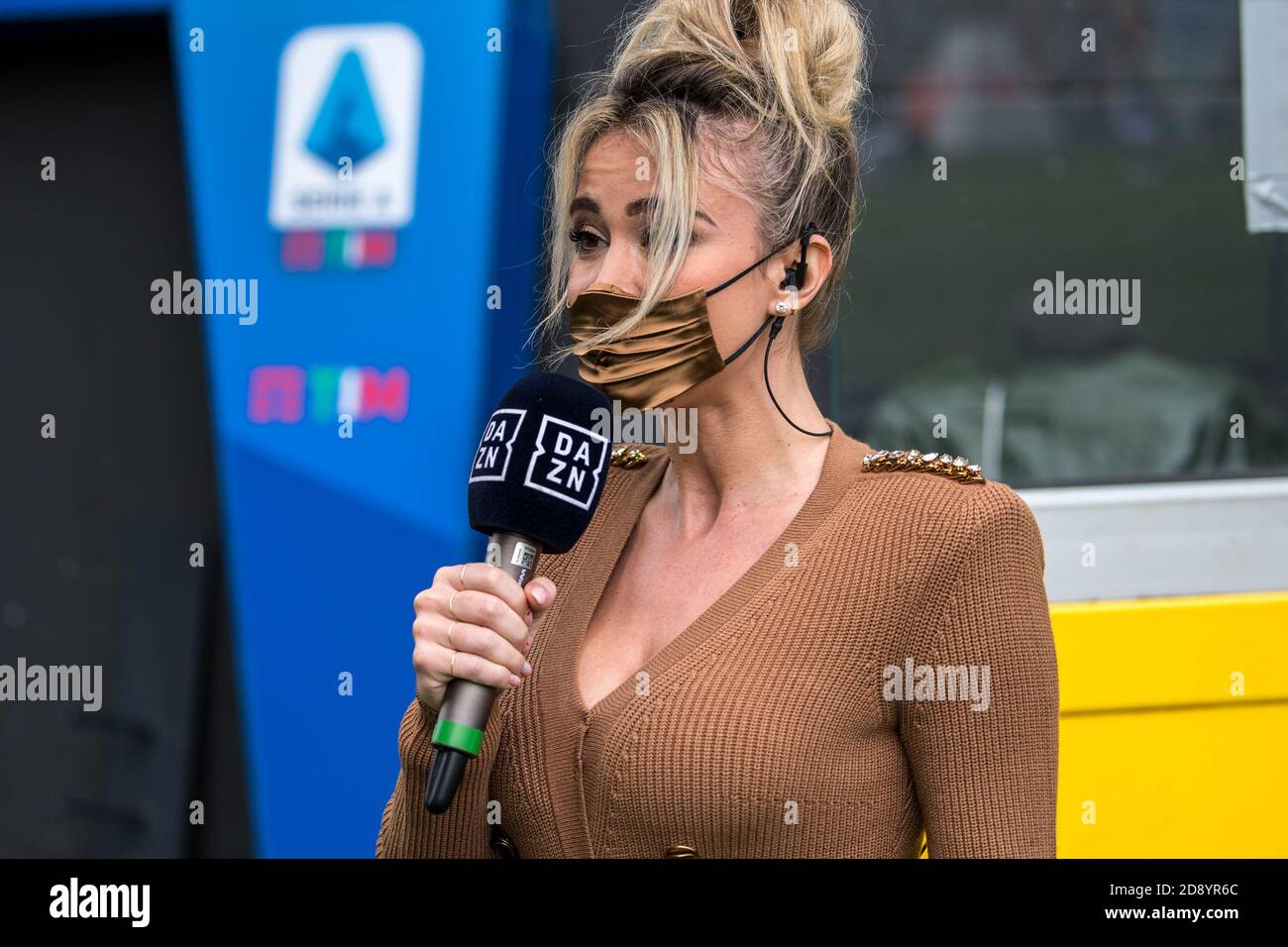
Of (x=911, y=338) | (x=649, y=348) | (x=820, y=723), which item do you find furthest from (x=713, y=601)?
(x=911, y=338)

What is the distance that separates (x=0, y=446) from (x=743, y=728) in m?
2.66

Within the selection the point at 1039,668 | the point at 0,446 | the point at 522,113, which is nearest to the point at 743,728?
the point at 1039,668

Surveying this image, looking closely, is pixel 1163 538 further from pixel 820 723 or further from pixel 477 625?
pixel 477 625

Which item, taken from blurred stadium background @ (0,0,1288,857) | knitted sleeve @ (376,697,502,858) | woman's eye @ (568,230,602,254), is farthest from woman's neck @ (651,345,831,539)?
blurred stadium background @ (0,0,1288,857)

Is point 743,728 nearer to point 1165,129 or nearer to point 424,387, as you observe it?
point 424,387

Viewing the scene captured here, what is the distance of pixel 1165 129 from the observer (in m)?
2.74

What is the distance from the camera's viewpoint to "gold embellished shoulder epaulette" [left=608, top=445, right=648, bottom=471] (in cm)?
174

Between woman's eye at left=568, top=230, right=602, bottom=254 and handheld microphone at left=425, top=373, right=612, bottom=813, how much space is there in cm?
22

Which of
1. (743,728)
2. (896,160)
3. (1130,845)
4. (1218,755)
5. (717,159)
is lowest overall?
(1130,845)

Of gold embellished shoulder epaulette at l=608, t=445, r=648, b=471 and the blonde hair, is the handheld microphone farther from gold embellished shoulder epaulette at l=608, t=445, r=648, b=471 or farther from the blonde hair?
gold embellished shoulder epaulette at l=608, t=445, r=648, b=471

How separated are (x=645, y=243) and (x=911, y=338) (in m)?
1.38

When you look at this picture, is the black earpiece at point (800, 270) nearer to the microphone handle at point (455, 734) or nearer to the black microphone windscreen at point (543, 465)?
the black microphone windscreen at point (543, 465)
